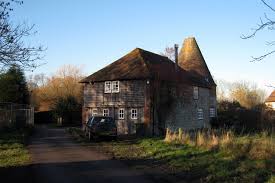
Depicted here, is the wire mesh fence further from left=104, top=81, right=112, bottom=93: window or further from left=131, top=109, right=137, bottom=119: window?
left=131, top=109, right=137, bottom=119: window

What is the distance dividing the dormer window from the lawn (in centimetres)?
2080

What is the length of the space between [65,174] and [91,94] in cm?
2971

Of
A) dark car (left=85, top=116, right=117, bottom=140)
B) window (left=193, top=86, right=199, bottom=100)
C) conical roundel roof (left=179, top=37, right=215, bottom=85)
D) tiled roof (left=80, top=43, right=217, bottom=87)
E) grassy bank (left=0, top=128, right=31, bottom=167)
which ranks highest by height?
conical roundel roof (left=179, top=37, right=215, bottom=85)

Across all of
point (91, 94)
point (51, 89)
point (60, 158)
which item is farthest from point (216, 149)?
point (51, 89)

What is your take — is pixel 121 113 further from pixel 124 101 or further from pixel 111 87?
pixel 111 87

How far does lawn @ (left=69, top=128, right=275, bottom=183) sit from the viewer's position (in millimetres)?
11844

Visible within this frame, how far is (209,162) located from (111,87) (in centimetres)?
2725

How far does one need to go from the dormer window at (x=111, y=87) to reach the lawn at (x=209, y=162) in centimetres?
2080

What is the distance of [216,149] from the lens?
56.8 feet

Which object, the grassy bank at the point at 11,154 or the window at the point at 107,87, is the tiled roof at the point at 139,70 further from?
the grassy bank at the point at 11,154

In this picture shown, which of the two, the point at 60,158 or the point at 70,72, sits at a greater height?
the point at 70,72

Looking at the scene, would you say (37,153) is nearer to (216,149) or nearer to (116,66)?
(216,149)

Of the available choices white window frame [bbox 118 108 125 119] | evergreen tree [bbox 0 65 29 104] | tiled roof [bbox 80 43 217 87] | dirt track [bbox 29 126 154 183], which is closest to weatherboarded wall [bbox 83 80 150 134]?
white window frame [bbox 118 108 125 119]

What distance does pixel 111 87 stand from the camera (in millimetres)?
40969
